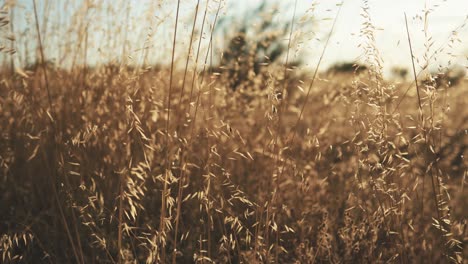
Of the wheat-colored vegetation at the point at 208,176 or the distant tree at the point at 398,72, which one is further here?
the distant tree at the point at 398,72

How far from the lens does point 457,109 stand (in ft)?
13.5

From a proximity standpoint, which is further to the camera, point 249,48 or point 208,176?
point 249,48

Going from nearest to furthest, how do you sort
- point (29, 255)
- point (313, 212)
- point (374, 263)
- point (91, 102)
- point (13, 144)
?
point (374, 263)
point (29, 255)
point (313, 212)
point (13, 144)
point (91, 102)

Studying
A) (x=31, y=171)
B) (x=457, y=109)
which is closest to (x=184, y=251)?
(x=31, y=171)

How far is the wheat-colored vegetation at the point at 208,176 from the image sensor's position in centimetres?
159

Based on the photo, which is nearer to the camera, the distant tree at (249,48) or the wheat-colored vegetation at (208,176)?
the wheat-colored vegetation at (208,176)

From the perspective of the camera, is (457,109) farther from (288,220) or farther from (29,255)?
(29,255)

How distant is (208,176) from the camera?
59.4 inches

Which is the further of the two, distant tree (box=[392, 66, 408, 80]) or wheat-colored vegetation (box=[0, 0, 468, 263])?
distant tree (box=[392, 66, 408, 80])

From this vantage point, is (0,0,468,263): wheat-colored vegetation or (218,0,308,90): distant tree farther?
(218,0,308,90): distant tree

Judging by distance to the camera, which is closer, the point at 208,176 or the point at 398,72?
the point at 208,176

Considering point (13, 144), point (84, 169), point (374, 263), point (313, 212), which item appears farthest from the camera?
point (13, 144)

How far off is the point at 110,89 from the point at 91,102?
0.49 feet

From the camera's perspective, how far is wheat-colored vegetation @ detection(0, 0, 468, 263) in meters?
1.59
